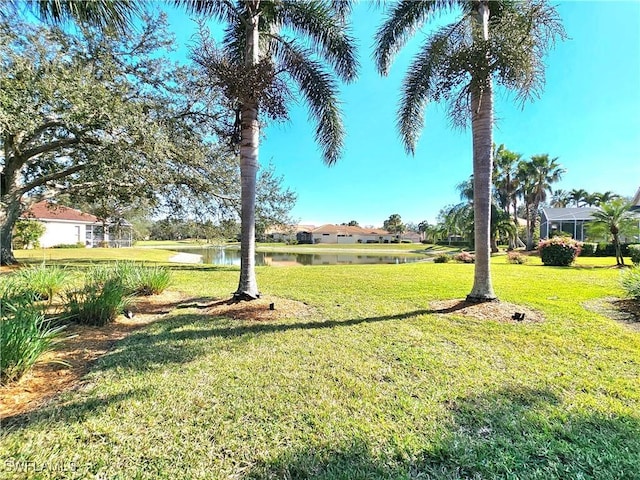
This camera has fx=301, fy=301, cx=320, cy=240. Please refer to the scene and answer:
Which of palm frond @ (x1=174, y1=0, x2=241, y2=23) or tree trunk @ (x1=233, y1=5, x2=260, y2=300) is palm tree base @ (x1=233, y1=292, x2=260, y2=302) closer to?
tree trunk @ (x1=233, y1=5, x2=260, y2=300)

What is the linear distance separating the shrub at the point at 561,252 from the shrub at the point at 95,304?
18.5 meters

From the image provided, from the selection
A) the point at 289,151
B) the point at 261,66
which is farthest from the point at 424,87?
the point at 289,151

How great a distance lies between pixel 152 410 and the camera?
108 inches

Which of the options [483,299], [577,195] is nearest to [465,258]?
[483,299]

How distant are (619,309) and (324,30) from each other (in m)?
9.02

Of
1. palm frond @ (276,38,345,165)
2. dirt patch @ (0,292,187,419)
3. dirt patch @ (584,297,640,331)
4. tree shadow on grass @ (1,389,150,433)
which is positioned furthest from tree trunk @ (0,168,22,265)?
dirt patch @ (584,297,640,331)

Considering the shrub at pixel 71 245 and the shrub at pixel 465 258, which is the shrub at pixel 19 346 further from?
the shrub at pixel 71 245

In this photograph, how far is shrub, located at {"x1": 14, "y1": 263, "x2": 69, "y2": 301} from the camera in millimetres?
5664

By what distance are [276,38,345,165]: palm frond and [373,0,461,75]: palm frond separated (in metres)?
1.45

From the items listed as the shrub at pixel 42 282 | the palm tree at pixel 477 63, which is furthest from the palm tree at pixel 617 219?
the shrub at pixel 42 282

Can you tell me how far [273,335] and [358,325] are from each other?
1.52 metres

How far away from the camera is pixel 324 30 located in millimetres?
7312

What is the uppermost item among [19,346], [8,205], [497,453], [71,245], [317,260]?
[8,205]

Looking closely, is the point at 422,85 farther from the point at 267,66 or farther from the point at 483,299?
the point at 483,299
